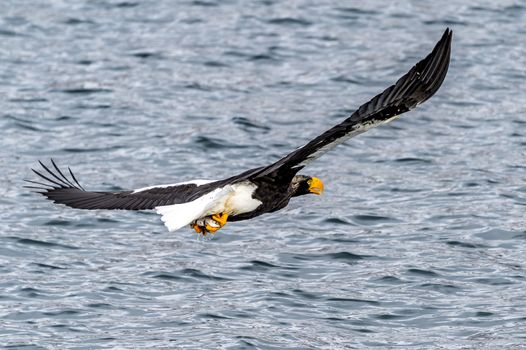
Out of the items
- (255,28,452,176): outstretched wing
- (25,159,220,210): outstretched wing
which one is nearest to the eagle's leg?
(25,159,220,210): outstretched wing

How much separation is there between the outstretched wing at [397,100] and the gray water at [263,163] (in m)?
1.65

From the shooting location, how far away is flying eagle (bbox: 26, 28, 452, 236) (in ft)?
28.3

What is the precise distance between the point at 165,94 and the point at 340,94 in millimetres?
2028

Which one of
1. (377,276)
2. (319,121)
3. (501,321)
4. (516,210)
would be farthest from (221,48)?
(501,321)

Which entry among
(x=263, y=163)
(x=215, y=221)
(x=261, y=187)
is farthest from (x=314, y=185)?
(x=263, y=163)

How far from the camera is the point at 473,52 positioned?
17812 millimetres

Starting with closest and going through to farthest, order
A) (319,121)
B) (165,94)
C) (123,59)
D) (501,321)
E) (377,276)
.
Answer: (501,321) < (377,276) < (319,121) < (165,94) < (123,59)

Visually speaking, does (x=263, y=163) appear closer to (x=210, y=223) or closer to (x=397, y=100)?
(x=210, y=223)

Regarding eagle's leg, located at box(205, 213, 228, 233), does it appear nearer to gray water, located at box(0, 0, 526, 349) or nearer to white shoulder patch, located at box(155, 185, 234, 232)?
white shoulder patch, located at box(155, 185, 234, 232)

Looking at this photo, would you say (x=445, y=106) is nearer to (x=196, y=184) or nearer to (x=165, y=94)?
(x=165, y=94)

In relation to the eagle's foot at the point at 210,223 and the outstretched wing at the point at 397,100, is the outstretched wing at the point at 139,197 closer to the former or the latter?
the eagle's foot at the point at 210,223

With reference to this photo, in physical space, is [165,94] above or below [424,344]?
above

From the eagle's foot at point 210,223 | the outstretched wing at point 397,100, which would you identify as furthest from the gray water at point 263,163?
the outstretched wing at point 397,100

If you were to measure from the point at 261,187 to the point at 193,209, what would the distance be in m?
0.90
